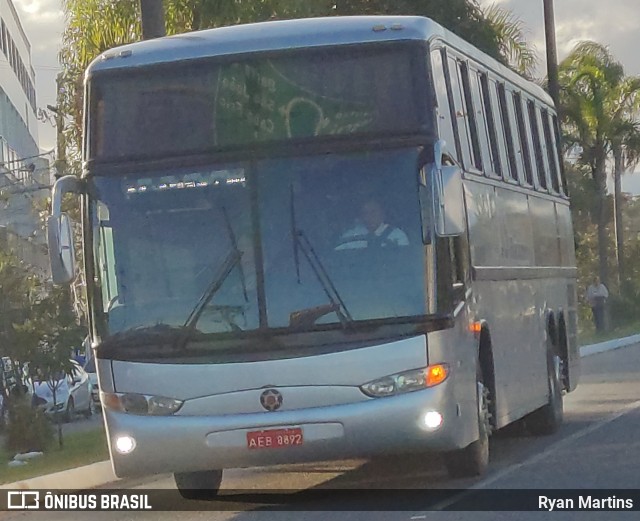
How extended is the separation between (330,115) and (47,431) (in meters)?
9.02

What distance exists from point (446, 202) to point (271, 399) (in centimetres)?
183

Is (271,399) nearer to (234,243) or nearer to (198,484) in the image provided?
(234,243)

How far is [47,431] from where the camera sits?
19156 mm

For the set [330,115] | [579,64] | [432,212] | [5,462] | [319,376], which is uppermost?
[579,64]

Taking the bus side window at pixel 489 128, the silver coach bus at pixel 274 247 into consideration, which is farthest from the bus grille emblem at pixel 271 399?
the bus side window at pixel 489 128

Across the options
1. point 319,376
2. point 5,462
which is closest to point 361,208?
point 319,376

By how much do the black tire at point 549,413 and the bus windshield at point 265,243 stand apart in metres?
6.01

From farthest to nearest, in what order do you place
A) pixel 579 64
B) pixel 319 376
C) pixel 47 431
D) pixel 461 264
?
→ 1. pixel 579 64
2. pixel 47 431
3. pixel 461 264
4. pixel 319 376

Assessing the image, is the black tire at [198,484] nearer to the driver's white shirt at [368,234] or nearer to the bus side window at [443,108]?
the driver's white shirt at [368,234]

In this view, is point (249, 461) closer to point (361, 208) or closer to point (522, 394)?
point (361, 208)

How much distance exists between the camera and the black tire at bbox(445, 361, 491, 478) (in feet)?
40.3

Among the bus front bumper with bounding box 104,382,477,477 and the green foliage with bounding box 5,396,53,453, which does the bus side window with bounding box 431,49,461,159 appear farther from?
the green foliage with bounding box 5,396,53,453

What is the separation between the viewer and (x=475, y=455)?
40.4 ft

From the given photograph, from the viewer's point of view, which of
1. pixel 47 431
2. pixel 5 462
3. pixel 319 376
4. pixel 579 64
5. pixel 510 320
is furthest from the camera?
pixel 579 64
